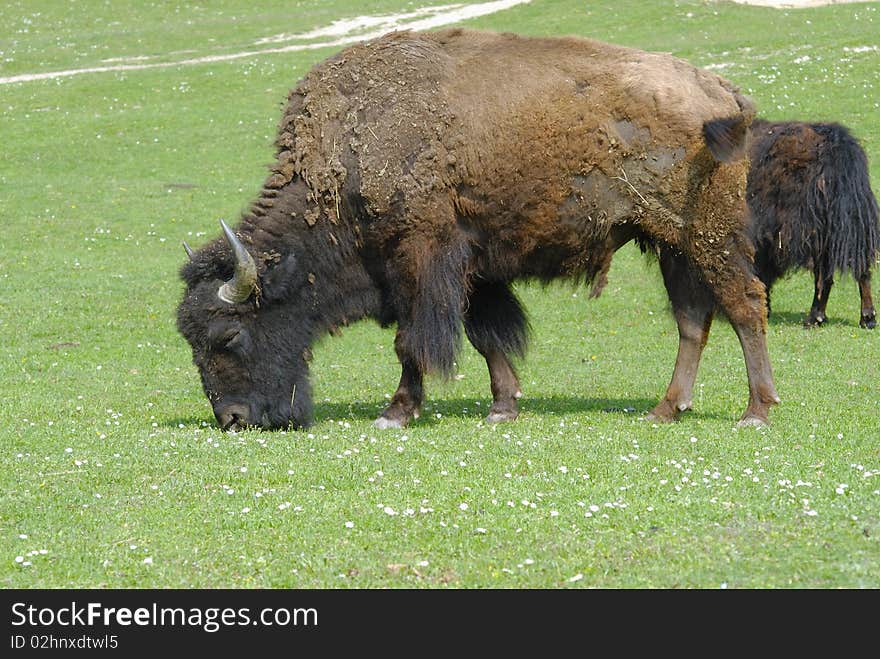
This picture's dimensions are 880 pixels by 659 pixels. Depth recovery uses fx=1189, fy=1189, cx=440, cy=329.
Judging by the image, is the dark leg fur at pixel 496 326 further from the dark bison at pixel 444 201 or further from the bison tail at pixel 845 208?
the bison tail at pixel 845 208

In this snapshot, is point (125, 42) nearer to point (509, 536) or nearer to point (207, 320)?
point (207, 320)

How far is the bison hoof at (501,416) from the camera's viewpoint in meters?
10.8

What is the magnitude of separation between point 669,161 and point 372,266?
2.77 m

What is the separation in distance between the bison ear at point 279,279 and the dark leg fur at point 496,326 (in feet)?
5.83

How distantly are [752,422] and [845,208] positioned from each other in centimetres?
744

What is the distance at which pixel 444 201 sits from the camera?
33.8 feet

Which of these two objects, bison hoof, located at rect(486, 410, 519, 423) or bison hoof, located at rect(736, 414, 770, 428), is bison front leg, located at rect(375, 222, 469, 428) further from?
bison hoof, located at rect(736, 414, 770, 428)

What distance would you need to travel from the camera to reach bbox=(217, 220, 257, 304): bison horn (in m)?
10.0

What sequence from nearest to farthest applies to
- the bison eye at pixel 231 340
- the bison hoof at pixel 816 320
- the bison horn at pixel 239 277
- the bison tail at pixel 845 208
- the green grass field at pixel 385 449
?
the green grass field at pixel 385 449
the bison horn at pixel 239 277
the bison eye at pixel 231 340
the bison tail at pixel 845 208
the bison hoof at pixel 816 320

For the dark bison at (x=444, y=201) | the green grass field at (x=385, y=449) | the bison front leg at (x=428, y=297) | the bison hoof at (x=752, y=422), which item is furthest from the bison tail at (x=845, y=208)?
the bison front leg at (x=428, y=297)

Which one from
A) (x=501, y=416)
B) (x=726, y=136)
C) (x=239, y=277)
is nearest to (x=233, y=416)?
(x=239, y=277)

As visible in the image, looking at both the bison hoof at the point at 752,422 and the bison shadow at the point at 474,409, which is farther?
the bison shadow at the point at 474,409

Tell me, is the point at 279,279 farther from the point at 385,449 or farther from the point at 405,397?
the point at 385,449

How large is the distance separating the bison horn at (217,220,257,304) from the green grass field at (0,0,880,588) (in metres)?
1.06
